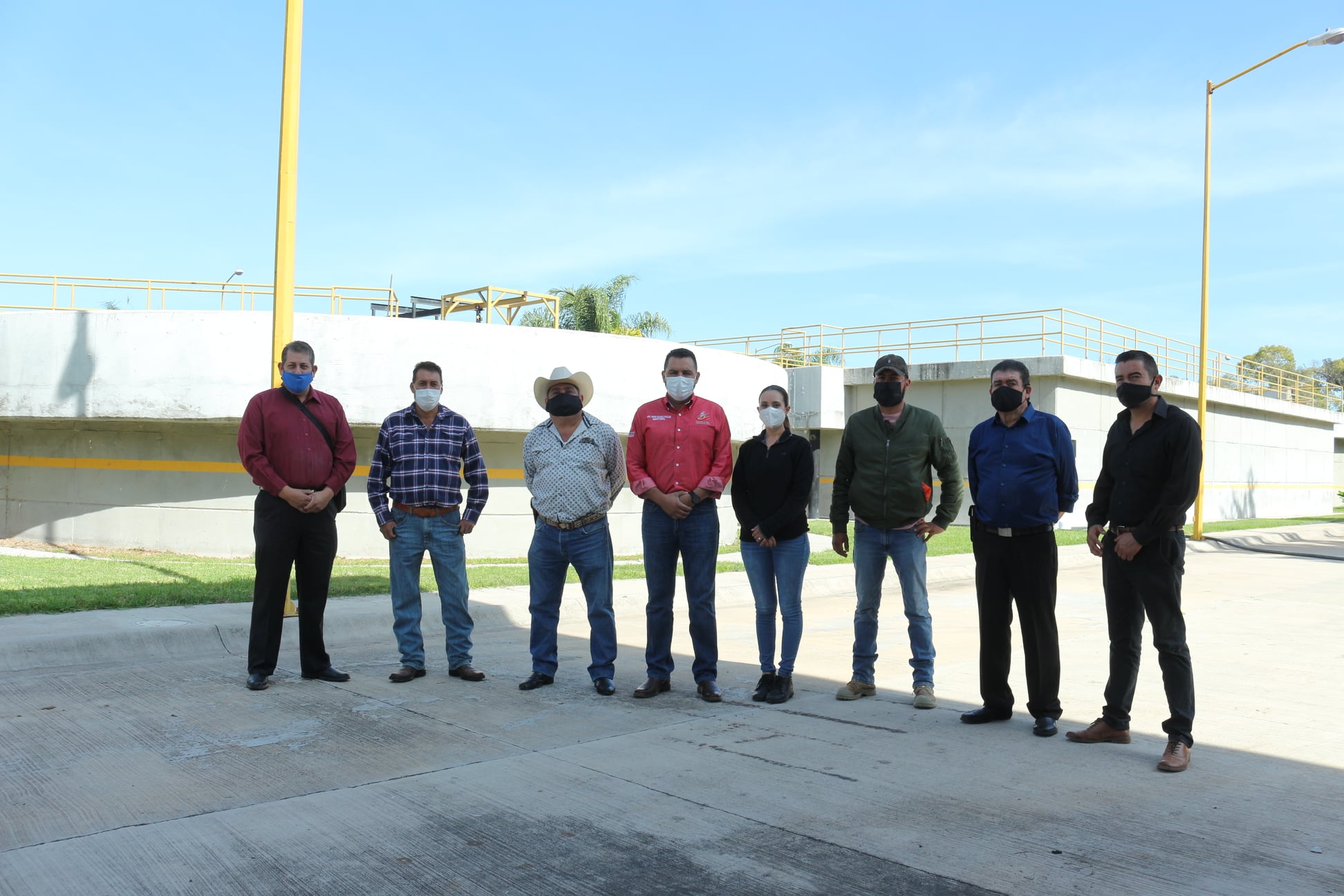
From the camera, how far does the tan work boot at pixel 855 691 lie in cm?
653

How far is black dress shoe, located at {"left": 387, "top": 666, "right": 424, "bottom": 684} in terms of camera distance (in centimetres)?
702

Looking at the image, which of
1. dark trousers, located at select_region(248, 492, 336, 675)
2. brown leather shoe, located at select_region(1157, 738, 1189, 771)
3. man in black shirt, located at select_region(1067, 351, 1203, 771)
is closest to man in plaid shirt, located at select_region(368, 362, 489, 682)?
dark trousers, located at select_region(248, 492, 336, 675)

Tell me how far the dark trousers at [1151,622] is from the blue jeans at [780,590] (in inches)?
72.1

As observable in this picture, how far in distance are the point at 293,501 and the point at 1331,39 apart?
22.6 meters

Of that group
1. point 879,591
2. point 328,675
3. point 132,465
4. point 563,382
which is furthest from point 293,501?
point 132,465

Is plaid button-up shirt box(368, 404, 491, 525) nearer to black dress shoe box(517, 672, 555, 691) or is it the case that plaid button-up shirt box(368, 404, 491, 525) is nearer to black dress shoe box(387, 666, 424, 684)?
black dress shoe box(387, 666, 424, 684)

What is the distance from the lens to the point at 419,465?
715cm

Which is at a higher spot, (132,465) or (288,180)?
(288,180)

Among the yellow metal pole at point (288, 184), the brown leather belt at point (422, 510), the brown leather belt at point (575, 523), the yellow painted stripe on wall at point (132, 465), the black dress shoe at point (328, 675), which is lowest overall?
the black dress shoe at point (328, 675)

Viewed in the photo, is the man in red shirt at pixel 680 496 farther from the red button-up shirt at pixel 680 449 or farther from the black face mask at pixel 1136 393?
the black face mask at pixel 1136 393

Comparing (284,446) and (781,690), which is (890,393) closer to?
(781,690)

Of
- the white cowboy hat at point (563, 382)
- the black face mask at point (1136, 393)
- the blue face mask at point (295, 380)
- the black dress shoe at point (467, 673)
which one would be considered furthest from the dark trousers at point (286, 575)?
the black face mask at point (1136, 393)

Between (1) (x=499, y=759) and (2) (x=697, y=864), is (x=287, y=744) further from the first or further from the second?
(2) (x=697, y=864)

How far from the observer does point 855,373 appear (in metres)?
27.6
